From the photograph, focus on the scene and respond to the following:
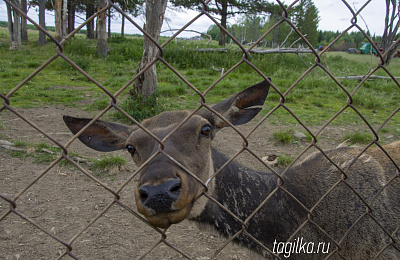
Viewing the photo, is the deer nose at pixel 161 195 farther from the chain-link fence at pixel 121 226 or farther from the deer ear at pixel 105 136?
the deer ear at pixel 105 136

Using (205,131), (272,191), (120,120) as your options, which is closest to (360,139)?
(272,191)

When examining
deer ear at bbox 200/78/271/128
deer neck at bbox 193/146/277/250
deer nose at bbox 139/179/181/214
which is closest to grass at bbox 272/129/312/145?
deer neck at bbox 193/146/277/250

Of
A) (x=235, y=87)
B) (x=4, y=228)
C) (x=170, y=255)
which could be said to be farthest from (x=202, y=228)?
(x=235, y=87)

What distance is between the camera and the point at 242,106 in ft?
8.91

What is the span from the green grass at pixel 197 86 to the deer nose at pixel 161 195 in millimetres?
4089

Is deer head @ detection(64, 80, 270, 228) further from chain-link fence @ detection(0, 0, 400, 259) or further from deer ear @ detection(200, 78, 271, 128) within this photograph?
chain-link fence @ detection(0, 0, 400, 259)

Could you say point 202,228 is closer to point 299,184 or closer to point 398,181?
point 299,184

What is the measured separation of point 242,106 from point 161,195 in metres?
1.27

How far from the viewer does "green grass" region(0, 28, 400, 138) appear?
812cm

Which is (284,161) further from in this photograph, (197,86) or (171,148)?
(197,86)

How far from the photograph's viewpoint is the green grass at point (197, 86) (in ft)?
26.6

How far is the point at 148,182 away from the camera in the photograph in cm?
181

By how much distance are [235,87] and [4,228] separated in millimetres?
8215

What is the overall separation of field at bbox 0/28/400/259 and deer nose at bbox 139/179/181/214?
1.21 ft
